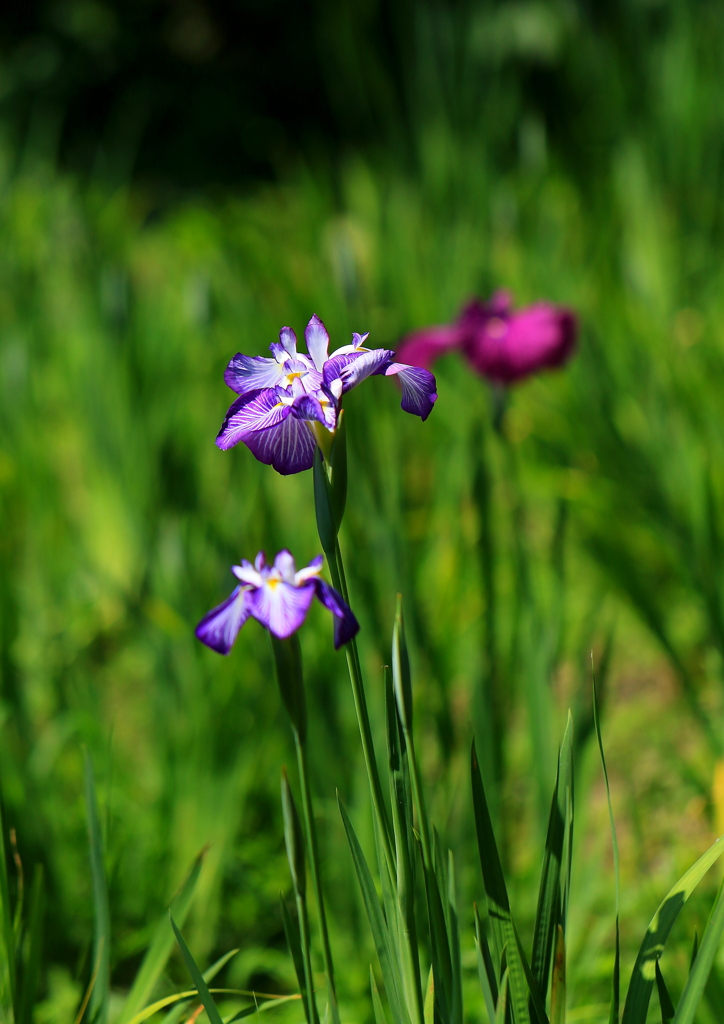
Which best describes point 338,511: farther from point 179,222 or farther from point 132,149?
point 132,149

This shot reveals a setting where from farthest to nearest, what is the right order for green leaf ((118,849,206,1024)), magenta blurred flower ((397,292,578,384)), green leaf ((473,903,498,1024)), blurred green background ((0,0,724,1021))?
magenta blurred flower ((397,292,578,384)) < blurred green background ((0,0,724,1021)) < green leaf ((118,849,206,1024)) < green leaf ((473,903,498,1024))

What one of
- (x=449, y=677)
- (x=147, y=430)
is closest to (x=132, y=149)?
(x=147, y=430)

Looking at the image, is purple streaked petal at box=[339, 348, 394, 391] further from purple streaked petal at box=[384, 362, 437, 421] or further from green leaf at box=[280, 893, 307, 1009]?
green leaf at box=[280, 893, 307, 1009]

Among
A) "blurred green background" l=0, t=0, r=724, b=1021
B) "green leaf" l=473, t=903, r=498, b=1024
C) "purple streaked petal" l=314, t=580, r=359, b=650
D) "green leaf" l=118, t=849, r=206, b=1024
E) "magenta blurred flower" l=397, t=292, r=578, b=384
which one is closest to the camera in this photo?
"purple streaked petal" l=314, t=580, r=359, b=650

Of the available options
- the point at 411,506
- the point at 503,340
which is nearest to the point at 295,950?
the point at 503,340

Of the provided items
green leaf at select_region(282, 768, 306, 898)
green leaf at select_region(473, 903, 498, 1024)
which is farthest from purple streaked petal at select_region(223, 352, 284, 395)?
green leaf at select_region(473, 903, 498, 1024)

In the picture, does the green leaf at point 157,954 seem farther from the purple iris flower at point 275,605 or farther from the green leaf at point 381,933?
the purple iris flower at point 275,605
